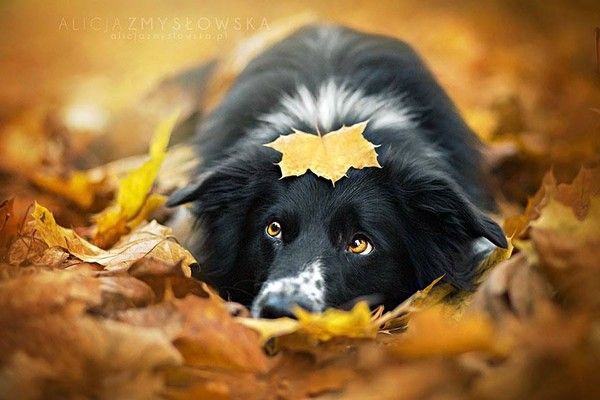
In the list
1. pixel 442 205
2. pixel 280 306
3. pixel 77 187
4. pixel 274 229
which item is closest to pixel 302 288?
pixel 280 306

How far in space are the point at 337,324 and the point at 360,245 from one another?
77cm

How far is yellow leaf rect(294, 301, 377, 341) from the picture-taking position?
2.42m

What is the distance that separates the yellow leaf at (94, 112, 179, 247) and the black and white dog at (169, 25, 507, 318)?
0.87ft

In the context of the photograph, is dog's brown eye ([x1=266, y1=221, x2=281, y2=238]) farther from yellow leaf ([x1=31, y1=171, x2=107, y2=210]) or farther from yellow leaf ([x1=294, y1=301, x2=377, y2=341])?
yellow leaf ([x1=31, y1=171, x2=107, y2=210])

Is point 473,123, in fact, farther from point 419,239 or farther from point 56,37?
point 56,37

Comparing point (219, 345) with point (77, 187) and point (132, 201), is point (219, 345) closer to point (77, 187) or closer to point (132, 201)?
point (132, 201)

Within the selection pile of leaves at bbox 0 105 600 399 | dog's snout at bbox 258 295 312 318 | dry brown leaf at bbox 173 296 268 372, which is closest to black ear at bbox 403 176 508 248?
pile of leaves at bbox 0 105 600 399

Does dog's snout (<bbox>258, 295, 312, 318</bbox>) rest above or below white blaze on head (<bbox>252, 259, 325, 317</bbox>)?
above

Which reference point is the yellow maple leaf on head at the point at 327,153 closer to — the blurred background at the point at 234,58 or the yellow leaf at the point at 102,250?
the yellow leaf at the point at 102,250

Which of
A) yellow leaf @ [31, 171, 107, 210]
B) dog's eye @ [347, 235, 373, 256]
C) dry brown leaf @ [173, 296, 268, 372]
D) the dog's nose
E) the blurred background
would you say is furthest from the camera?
the blurred background

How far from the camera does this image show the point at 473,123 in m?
5.47

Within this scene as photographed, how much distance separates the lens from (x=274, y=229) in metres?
3.31

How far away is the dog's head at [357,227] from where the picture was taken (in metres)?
3.08

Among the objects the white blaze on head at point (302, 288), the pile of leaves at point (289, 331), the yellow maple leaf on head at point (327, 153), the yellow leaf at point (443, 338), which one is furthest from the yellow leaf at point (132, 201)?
the yellow leaf at point (443, 338)
